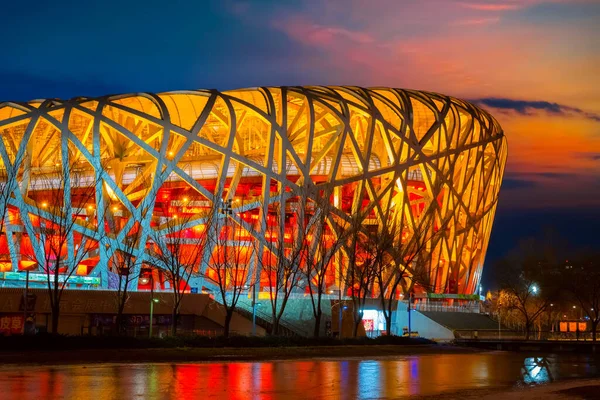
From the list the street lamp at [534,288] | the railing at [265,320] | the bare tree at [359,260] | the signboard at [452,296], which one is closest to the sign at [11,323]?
the railing at [265,320]

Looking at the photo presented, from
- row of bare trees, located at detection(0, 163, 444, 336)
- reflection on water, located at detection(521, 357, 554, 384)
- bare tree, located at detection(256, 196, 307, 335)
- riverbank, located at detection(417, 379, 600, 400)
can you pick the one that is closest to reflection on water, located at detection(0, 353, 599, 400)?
reflection on water, located at detection(521, 357, 554, 384)

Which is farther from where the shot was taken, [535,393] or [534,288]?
[534,288]

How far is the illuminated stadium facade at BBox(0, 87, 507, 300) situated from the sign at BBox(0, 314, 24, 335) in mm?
2724

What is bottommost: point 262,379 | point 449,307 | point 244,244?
point 262,379

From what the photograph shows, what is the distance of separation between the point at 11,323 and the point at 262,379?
29580mm

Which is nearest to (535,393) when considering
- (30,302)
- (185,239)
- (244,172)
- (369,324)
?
(30,302)

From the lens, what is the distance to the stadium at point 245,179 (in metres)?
59.5

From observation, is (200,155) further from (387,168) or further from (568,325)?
(568,325)

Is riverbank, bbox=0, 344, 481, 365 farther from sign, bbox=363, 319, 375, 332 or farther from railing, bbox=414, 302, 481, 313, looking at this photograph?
railing, bbox=414, 302, 481, 313

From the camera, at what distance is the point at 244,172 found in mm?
75562

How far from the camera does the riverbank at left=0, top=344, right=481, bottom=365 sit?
100 feet

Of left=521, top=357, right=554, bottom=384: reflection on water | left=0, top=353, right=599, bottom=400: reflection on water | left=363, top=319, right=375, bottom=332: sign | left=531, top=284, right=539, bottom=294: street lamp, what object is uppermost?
left=531, top=284, right=539, bottom=294: street lamp

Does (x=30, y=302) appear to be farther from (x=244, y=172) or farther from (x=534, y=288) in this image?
(x=534, y=288)

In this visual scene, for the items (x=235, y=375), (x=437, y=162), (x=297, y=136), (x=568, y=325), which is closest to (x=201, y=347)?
(x=235, y=375)
